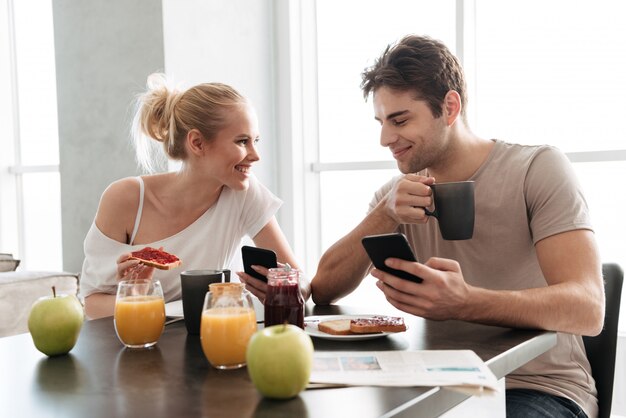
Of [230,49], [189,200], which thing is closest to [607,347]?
[189,200]

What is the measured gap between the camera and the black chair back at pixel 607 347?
167cm

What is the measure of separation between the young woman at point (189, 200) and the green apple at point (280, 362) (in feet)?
4.10

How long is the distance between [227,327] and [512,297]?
2.08ft

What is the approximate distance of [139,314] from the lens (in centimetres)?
131

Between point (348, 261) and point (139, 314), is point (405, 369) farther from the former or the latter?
point (348, 261)

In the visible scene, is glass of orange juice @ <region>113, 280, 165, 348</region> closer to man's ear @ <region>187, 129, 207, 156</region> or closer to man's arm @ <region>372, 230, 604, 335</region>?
man's arm @ <region>372, 230, 604, 335</region>

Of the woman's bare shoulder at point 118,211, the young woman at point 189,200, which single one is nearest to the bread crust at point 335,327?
the young woman at point 189,200

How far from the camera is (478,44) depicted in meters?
3.42

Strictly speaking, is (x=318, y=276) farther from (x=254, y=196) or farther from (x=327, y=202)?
(x=327, y=202)

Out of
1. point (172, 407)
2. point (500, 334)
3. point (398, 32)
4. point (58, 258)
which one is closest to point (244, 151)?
Result: point (500, 334)

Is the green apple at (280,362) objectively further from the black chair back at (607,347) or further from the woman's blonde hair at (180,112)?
the woman's blonde hair at (180,112)

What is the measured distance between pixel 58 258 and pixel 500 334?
14.9 ft

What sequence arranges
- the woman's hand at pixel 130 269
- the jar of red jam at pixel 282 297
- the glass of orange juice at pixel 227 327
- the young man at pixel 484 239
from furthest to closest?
the woman's hand at pixel 130 269, the young man at pixel 484 239, the jar of red jam at pixel 282 297, the glass of orange juice at pixel 227 327

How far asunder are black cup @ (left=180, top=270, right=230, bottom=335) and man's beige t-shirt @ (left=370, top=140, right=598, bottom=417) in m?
0.74
